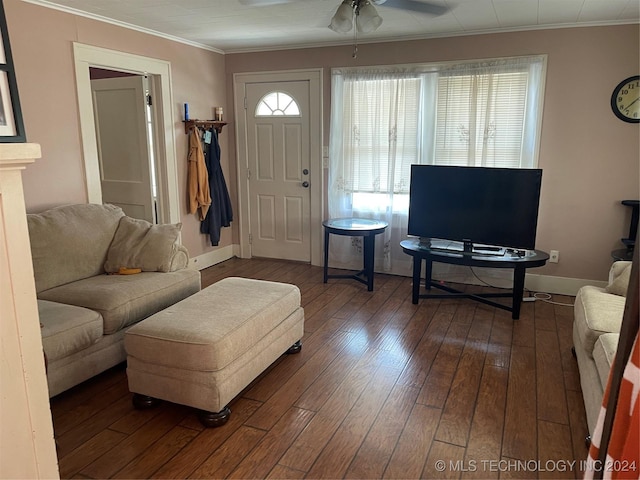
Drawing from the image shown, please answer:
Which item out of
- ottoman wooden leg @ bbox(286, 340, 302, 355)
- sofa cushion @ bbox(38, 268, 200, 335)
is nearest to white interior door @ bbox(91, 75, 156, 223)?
sofa cushion @ bbox(38, 268, 200, 335)

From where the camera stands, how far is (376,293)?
446 cm

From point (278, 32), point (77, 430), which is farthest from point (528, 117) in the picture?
point (77, 430)

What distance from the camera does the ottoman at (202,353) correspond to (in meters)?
2.35

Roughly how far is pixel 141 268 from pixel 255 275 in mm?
1701

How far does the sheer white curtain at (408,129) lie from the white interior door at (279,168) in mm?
380

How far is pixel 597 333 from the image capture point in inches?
96.3

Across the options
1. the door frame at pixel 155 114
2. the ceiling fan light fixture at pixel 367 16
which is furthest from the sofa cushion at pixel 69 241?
the ceiling fan light fixture at pixel 367 16

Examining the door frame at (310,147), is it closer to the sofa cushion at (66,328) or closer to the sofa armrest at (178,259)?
the sofa armrest at (178,259)

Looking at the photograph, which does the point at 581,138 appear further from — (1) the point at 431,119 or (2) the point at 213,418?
(2) the point at 213,418

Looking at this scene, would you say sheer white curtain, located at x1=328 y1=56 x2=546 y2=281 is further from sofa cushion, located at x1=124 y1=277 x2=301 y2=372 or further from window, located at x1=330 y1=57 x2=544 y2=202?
sofa cushion, located at x1=124 y1=277 x2=301 y2=372

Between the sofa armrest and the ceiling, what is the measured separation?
5.88 ft

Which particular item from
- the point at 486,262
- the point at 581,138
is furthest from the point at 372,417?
→ the point at 581,138

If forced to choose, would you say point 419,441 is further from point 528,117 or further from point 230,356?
point 528,117

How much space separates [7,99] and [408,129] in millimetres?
3867
